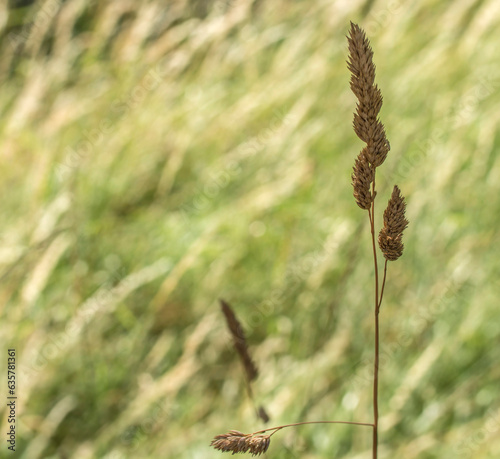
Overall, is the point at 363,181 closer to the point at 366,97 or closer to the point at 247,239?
the point at 366,97

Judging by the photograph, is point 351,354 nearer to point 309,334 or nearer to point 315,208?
point 309,334

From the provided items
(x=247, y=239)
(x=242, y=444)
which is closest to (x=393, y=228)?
(x=242, y=444)

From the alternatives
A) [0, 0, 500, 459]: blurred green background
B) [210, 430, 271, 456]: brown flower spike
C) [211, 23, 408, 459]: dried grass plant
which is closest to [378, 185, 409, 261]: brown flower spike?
[211, 23, 408, 459]: dried grass plant

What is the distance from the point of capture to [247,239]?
2.24 metres

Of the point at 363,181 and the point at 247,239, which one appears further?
the point at 247,239

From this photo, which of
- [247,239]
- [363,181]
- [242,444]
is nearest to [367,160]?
[363,181]

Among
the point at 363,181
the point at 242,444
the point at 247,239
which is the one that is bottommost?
the point at 242,444

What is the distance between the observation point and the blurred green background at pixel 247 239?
1643 mm

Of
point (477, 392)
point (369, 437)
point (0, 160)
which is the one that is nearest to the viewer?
point (369, 437)

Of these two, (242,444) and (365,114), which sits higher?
(365,114)

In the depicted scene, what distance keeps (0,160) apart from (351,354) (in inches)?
65.7

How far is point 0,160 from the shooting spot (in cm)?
265

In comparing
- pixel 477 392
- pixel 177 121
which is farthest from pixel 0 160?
pixel 477 392

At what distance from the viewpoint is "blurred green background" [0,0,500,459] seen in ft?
5.39
